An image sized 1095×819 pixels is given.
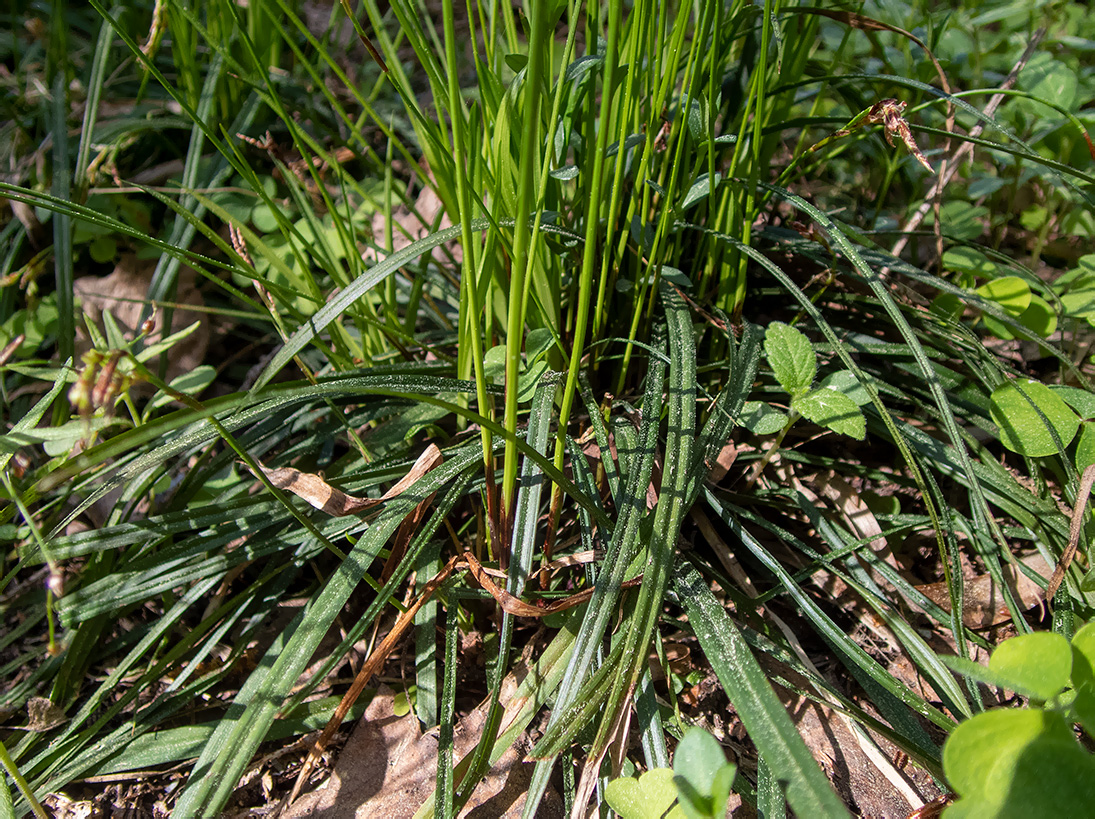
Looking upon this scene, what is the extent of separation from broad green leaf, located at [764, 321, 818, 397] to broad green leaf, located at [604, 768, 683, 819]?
447mm

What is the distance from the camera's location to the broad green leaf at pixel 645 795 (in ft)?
1.99

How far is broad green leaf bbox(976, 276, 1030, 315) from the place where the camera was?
38.6 inches

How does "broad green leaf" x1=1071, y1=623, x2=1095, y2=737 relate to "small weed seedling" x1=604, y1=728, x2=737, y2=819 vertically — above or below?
above

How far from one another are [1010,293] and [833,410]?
469mm

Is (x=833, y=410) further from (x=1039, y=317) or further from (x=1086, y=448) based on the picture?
(x=1039, y=317)

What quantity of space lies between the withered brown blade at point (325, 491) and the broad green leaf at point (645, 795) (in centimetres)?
41

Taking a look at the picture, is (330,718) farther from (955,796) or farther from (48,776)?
(955,796)


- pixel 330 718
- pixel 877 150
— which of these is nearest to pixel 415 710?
pixel 330 718

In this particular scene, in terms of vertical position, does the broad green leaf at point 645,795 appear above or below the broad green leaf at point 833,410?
below

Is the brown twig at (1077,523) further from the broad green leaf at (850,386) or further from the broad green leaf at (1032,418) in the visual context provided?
the broad green leaf at (850,386)

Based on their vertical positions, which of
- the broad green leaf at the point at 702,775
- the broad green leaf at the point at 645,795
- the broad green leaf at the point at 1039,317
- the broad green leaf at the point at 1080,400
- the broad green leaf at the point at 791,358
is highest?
the broad green leaf at the point at 791,358

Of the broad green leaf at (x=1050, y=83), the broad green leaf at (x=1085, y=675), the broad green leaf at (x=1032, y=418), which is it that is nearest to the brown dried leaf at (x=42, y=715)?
the broad green leaf at (x=1085, y=675)

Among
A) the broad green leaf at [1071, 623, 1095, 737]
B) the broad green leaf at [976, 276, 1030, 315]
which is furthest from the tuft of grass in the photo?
the broad green leaf at [1071, 623, 1095, 737]

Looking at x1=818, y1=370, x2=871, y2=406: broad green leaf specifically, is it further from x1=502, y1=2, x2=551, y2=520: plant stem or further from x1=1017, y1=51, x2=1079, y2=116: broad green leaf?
x1=1017, y1=51, x2=1079, y2=116: broad green leaf
